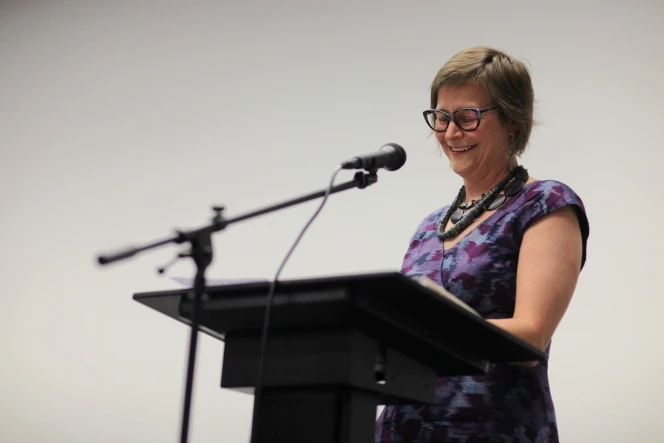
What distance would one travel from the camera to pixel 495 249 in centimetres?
187

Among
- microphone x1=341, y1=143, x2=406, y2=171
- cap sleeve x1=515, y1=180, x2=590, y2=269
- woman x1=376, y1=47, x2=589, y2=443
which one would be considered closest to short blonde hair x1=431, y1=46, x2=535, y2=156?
woman x1=376, y1=47, x2=589, y2=443

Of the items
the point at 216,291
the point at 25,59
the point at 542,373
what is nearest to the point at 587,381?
the point at 542,373

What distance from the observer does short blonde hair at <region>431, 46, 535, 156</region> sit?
2051 mm

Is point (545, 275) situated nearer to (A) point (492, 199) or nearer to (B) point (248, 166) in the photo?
(A) point (492, 199)

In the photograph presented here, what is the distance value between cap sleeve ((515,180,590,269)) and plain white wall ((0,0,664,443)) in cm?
95

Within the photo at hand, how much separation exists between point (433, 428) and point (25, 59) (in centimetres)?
303

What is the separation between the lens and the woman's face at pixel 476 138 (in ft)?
6.72

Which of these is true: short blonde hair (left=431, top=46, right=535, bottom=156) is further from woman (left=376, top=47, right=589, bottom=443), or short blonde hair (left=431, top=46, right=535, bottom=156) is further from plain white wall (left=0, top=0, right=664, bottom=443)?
plain white wall (left=0, top=0, right=664, bottom=443)

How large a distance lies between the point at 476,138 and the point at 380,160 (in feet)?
1.64

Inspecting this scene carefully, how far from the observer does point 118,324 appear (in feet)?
11.1

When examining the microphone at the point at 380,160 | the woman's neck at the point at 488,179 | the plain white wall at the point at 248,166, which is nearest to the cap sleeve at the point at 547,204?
the woman's neck at the point at 488,179

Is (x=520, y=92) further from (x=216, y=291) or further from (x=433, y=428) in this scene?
(x=216, y=291)

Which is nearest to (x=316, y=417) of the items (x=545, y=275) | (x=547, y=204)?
(x=545, y=275)

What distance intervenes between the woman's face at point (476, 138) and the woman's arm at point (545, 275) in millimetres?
272
